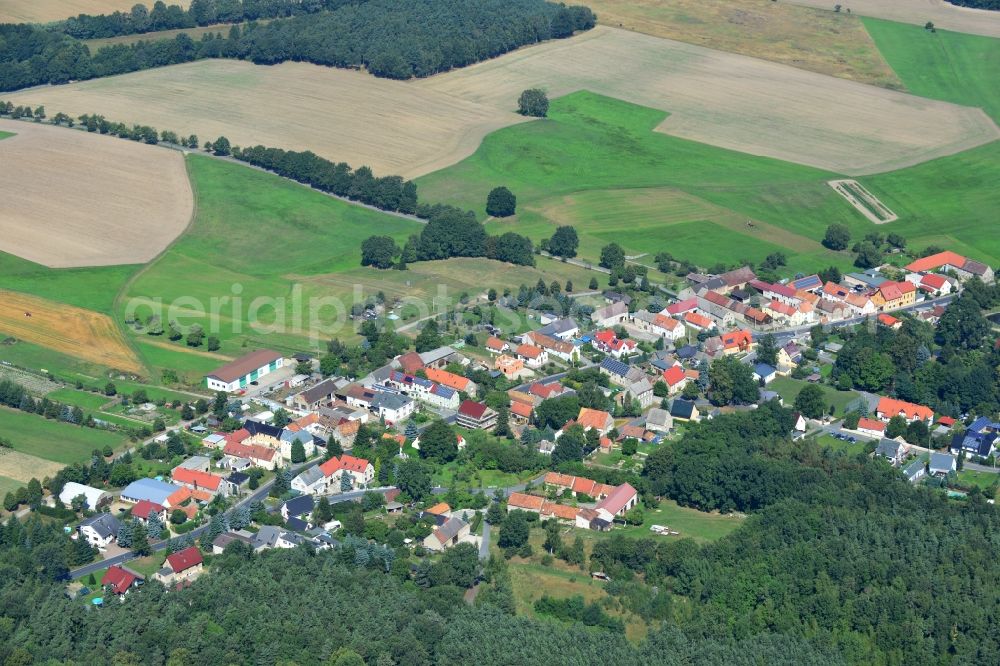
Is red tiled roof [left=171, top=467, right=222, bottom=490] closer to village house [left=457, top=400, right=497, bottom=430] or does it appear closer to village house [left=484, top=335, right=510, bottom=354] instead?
village house [left=457, top=400, right=497, bottom=430]

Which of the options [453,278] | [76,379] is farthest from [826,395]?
[76,379]

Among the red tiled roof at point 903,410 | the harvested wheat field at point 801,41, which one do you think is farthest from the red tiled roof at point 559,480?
the harvested wheat field at point 801,41

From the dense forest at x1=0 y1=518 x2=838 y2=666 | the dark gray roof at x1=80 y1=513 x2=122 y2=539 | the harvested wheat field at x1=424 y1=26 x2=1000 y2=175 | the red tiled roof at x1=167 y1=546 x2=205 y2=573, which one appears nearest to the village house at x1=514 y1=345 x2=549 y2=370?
the dense forest at x1=0 y1=518 x2=838 y2=666

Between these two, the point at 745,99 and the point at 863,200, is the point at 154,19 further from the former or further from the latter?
the point at 863,200

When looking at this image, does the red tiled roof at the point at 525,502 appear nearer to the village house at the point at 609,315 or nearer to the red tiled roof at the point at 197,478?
the red tiled roof at the point at 197,478

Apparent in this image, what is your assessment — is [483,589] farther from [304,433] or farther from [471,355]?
[471,355]

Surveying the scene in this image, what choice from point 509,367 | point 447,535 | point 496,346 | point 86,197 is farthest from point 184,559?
point 86,197
